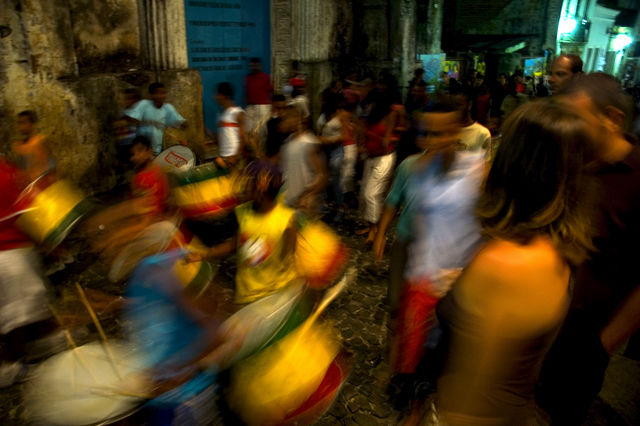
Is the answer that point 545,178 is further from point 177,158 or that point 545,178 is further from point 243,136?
point 243,136

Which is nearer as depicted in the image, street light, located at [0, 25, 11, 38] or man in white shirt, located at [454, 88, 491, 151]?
man in white shirt, located at [454, 88, 491, 151]

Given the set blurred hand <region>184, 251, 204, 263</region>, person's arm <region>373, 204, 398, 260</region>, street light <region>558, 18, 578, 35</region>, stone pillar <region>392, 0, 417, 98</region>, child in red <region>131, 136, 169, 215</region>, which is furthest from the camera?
street light <region>558, 18, 578, 35</region>

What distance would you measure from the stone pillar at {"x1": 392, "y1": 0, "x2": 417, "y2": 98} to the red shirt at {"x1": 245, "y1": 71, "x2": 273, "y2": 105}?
510 cm

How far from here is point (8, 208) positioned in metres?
3.21

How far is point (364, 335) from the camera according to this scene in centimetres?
436

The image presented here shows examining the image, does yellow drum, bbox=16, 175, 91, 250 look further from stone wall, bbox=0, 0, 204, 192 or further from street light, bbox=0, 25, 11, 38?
street light, bbox=0, 25, 11, 38

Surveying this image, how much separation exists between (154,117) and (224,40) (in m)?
3.44

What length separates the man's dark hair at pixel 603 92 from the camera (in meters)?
2.60

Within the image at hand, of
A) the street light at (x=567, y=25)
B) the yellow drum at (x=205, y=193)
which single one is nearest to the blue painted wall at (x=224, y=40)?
the yellow drum at (x=205, y=193)

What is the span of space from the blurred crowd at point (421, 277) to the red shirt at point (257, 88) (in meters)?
4.88

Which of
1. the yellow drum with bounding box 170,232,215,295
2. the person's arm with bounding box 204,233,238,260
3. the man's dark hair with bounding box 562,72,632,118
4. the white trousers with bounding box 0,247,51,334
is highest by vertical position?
the man's dark hair with bounding box 562,72,632,118

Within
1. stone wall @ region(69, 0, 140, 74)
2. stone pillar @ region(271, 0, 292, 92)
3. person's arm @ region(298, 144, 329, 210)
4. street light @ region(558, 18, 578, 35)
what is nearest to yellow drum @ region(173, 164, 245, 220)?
person's arm @ region(298, 144, 329, 210)

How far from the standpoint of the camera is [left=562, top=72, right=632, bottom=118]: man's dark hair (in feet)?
8.53

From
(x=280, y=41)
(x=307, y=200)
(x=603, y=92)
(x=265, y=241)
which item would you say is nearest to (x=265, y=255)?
(x=265, y=241)
